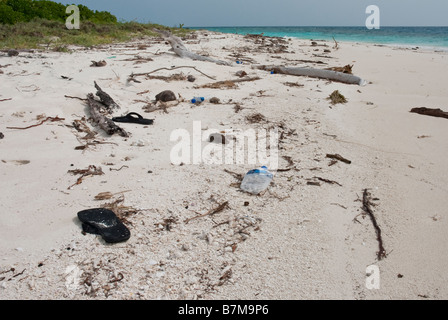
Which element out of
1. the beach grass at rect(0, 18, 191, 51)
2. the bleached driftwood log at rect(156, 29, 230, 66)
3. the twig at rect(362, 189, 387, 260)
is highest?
the beach grass at rect(0, 18, 191, 51)

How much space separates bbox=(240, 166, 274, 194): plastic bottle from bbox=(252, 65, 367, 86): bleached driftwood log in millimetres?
5270

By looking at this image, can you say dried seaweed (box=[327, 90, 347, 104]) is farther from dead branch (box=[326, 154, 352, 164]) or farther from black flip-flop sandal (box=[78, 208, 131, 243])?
black flip-flop sandal (box=[78, 208, 131, 243])

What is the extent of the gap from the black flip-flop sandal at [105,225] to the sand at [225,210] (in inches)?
2.2

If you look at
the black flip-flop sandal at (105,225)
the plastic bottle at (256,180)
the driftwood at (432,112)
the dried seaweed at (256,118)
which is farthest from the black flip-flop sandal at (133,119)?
the driftwood at (432,112)

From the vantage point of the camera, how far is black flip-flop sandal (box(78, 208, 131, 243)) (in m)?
2.25

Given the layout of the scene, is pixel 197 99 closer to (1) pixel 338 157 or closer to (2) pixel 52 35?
(1) pixel 338 157

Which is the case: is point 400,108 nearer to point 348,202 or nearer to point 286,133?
point 286,133

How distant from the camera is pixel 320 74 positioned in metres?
7.91

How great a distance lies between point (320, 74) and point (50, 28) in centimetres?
1276

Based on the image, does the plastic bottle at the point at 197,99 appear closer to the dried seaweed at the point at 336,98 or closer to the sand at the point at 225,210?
the sand at the point at 225,210

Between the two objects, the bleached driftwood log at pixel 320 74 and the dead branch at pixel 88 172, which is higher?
the bleached driftwood log at pixel 320 74

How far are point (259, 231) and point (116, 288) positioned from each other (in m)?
Result: 1.09

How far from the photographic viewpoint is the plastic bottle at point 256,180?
9.71 ft

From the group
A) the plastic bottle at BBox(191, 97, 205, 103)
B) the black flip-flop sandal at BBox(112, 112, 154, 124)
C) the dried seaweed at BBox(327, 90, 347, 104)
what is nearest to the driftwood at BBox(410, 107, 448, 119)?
the dried seaweed at BBox(327, 90, 347, 104)
